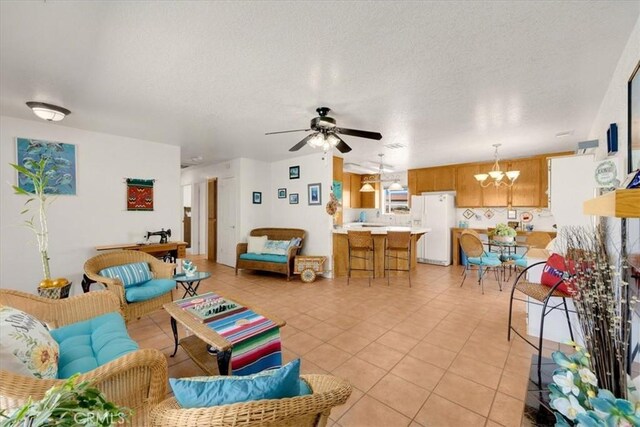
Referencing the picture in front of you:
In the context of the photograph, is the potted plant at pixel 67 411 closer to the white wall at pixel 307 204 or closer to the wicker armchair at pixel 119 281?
the wicker armchair at pixel 119 281

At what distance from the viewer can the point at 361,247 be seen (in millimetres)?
4652

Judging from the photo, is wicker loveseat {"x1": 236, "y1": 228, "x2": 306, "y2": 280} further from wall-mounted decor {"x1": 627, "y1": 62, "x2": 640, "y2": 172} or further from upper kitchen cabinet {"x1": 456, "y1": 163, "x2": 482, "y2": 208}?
wall-mounted decor {"x1": 627, "y1": 62, "x2": 640, "y2": 172}

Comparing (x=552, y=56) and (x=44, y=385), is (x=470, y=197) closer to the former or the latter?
(x=552, y=56)

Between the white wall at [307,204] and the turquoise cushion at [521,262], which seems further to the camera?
the white wall at [307,204]

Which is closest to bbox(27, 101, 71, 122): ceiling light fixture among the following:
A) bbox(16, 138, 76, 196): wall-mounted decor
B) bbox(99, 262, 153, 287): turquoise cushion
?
bbox(16, 138, 76, 196): wall-mounted decor

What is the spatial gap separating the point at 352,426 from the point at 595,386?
49.6 inches

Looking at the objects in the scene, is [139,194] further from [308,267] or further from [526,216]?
[526,216]

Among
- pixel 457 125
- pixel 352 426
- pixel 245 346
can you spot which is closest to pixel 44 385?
pixel 245 346

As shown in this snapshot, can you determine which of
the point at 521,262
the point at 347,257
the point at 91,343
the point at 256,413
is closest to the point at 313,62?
the point at 256,413

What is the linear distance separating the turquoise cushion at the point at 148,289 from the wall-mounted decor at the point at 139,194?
1733 mm

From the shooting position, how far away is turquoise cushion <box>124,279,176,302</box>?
106 inches

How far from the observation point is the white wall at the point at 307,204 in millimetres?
5211

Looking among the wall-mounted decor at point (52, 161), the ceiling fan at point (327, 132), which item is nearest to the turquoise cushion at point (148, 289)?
the wall-mounted decor at point (52, 161)

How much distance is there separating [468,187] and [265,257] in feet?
15.9
